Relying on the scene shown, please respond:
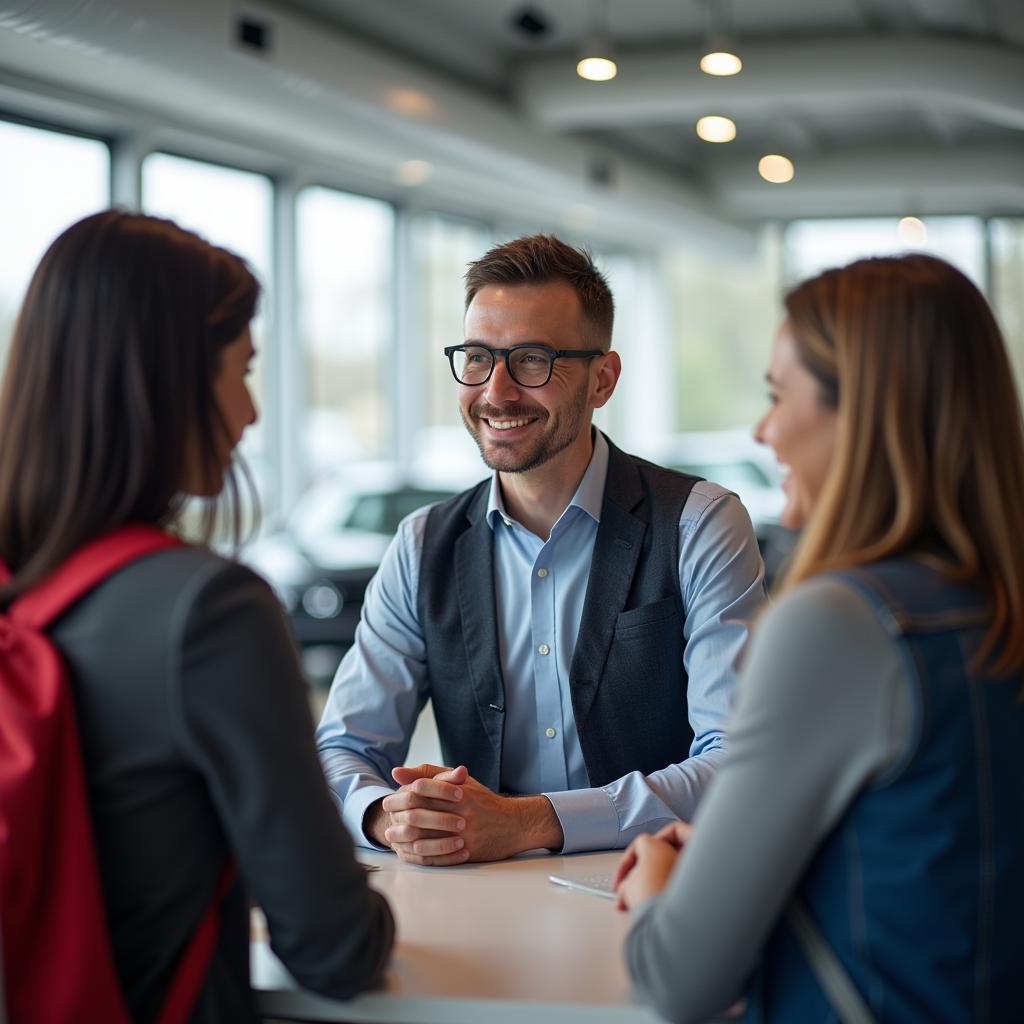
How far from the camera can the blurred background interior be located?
261 inches

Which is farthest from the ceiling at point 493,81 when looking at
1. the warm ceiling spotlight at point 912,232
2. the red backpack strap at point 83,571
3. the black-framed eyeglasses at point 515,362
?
the red backpack strap at point 83,571

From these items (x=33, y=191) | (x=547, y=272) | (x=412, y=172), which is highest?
(x=412, y=172)

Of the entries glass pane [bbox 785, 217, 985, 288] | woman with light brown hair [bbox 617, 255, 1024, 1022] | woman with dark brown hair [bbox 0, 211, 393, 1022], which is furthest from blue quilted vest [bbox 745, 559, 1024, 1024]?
glass pane [bbox 785, 217, 985, 288]

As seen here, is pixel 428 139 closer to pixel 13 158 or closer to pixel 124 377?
pixel 13 158

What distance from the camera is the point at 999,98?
24.4ft

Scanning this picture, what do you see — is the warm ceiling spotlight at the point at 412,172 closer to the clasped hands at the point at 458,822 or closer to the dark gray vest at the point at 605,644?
the dark gray vest at the point at 605,644

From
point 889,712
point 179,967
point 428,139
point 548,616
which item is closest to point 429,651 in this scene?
point 548,616

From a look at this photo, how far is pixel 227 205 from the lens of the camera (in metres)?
8.88

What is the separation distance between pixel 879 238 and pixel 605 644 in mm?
11885

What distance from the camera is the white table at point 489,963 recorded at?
4.35 ft

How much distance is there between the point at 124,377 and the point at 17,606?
0.81 feet

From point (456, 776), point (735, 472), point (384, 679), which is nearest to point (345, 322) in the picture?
point (735, 472)

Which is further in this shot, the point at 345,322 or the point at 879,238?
the point at 879,238

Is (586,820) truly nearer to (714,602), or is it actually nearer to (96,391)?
(714,602)
